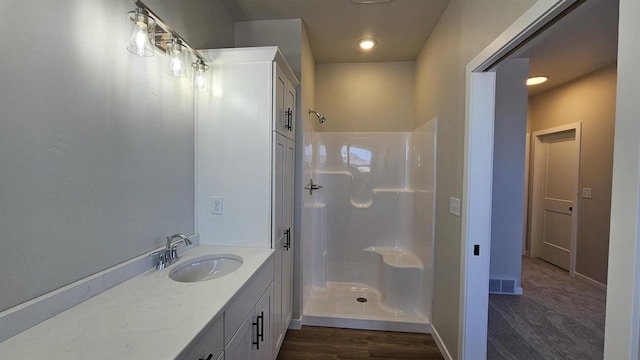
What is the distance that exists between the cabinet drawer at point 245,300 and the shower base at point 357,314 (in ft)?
3.65

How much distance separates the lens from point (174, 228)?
151 centimetres

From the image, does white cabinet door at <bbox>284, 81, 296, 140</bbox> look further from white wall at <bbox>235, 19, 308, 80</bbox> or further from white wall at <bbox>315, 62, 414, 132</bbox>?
white wall at <bbox>315, 62, 414, 132</bbox>

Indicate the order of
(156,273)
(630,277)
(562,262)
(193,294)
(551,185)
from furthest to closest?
(551,185)
(562,262)
(156,273)
(193,294)
(630,277)

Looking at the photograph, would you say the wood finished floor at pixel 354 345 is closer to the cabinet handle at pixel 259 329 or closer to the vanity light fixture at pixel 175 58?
the cabinet handle at pixel 259 329

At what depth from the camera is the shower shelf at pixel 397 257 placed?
2662 millimetres

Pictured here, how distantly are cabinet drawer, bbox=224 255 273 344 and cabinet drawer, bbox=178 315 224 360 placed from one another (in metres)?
0.05

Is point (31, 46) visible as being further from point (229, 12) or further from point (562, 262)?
point (562, 262)

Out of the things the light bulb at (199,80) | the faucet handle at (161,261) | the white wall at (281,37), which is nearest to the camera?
the faucet handle at (161,261)

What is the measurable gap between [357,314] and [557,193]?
3.64m

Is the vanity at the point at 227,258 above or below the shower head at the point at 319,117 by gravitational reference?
below

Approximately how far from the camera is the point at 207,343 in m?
0.89

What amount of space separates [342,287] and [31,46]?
305cm

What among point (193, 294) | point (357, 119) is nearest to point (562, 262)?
point (357, 119)

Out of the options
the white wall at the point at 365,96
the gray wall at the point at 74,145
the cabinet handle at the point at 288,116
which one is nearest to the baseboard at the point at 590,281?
the white wall at the point at 365,96
